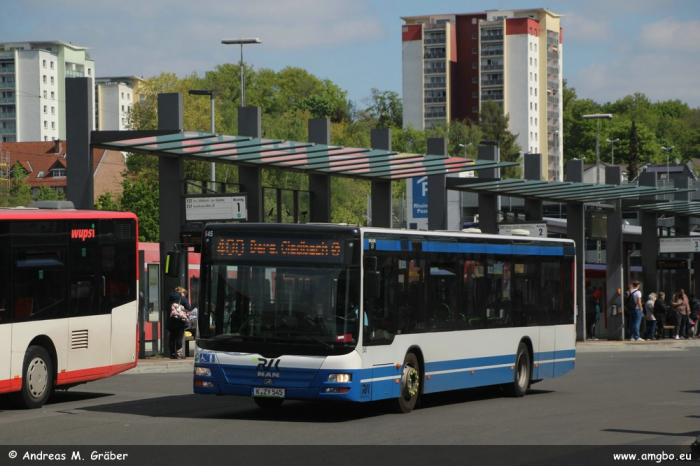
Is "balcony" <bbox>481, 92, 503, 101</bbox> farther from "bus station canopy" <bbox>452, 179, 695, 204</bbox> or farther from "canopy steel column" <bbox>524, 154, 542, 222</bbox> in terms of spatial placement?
"canopy steel column" <bbox>524, 154, 542, 222</bbox>

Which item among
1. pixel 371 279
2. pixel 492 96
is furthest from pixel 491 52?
pixel 371 279

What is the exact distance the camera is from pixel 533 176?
32.1 meters

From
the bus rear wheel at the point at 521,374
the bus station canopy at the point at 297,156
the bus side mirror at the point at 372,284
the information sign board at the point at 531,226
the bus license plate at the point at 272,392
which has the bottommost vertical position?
the bus rear wheel at the point at 521,374

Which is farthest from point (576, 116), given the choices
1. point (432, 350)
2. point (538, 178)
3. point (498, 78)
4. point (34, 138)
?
point (432, 350)

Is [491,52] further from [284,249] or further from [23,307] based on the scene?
[284,249]

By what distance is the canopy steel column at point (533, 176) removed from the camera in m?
32.1

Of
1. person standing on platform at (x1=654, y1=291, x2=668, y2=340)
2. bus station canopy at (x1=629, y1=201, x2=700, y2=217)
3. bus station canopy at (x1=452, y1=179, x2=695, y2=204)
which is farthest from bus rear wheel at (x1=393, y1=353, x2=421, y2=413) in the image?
person standing on platform at (x1=654, y1=291, x2=668, y2=340)

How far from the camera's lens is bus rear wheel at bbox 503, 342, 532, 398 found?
1845 centimetres

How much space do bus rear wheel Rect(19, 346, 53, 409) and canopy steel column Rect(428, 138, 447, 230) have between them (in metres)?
15.0

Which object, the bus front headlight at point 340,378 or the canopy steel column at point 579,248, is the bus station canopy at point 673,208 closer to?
the canopy steel column at point 579,248

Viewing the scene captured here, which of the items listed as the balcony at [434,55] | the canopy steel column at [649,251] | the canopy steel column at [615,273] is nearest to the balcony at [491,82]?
the balcony at [434,55]

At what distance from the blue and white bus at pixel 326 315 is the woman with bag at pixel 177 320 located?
10009 millimetres

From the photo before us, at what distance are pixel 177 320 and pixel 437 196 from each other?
819cm
